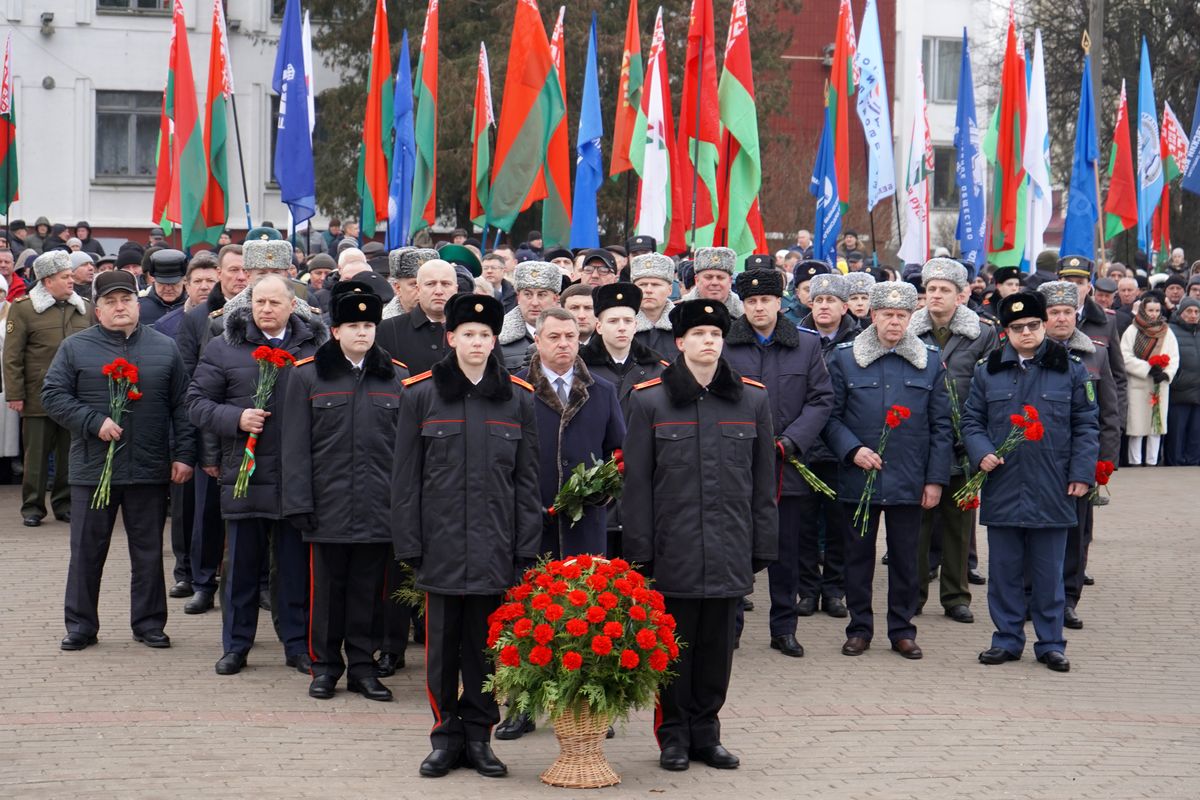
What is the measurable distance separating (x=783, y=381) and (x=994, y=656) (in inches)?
79.8

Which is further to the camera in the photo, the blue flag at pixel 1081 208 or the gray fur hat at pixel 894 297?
the blue flag at pixel 1081 208

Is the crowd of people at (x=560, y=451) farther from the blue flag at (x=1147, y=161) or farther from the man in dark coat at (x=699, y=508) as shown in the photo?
the blue flag at (x=1147, y=161)

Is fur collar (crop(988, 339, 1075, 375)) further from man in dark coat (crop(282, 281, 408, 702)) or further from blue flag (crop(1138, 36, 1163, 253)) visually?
blue flag (crop(1138, 36, 1163, 253))

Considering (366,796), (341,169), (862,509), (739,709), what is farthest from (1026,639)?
(341,169)

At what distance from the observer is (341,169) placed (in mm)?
36250

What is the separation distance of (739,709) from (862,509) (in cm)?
190

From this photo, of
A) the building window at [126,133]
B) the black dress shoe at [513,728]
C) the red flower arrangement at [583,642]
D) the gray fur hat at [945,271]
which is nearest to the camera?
the red flower arrangement at [583,642]

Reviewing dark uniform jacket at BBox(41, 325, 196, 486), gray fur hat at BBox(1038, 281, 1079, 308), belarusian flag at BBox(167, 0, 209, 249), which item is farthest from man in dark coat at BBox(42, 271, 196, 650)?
belarusian flag at BBox(167, 0, 209, 249)

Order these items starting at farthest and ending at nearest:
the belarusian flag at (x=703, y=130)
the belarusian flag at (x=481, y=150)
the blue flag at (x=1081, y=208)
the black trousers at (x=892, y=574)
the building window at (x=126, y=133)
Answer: the building window at (x=126, y=133) < the blue flag at (x=1081, y=208) < the belarusian flag at (x=481, y=150) < the belarusian flag at (x=703, y=130) < the black trousers at (x=892, y=574)

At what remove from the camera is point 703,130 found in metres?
16.2

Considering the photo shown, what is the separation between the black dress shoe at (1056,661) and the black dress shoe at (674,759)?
3216mm

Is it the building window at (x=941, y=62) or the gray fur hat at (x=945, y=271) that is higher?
the building window at (x=941, y=62)

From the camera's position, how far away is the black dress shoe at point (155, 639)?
9789 mm

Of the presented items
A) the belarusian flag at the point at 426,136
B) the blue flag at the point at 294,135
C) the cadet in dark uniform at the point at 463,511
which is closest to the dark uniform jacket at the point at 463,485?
the cadet in dark uniform at the point at 463,511
